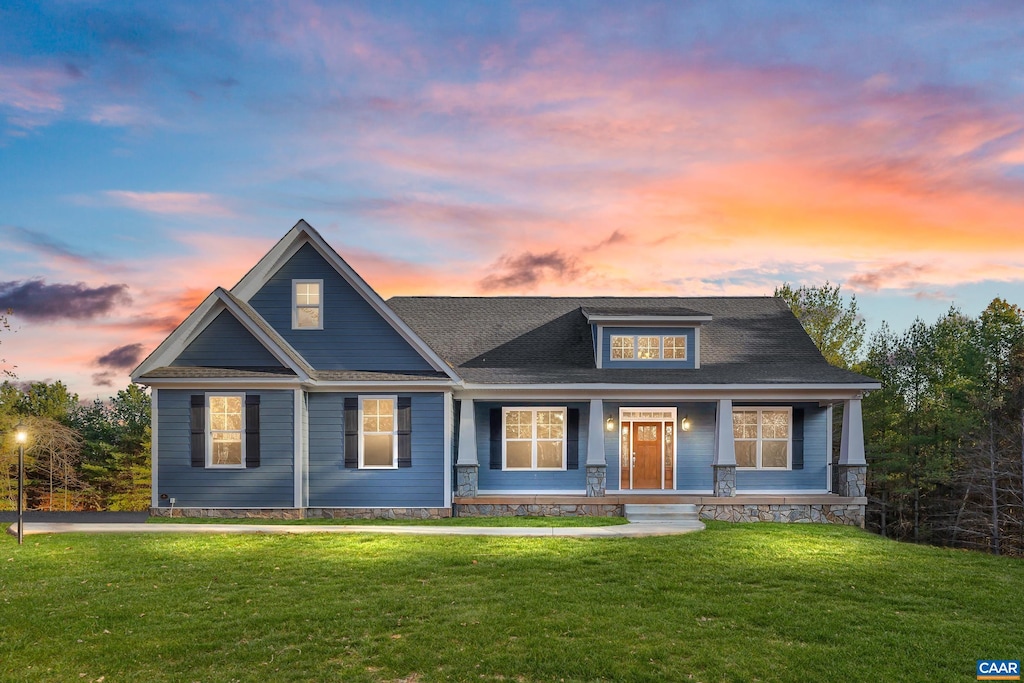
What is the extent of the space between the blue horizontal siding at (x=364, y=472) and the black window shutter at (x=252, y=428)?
1.25 meters

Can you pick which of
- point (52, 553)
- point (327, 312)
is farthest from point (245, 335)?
point (52, 553)

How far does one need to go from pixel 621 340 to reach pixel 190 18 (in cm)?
1367

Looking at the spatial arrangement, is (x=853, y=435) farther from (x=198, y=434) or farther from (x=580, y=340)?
(x=198, y=434)

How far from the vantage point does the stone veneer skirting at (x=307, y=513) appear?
1476 cm

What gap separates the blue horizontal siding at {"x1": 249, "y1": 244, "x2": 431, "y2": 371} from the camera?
51.8 feet

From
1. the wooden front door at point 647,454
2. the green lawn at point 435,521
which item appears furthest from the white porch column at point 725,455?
the green lawn at point 435,521

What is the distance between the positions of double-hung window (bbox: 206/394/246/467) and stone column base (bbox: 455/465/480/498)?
512 cm

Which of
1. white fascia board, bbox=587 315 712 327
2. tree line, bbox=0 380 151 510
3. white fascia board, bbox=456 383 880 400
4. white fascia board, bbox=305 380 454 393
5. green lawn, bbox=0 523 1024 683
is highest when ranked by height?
white fascia board, bbox=587 315 712 327

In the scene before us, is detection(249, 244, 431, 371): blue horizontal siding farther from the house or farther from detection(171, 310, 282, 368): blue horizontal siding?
detection(171, 310, 282, 368): blue horizontal siding

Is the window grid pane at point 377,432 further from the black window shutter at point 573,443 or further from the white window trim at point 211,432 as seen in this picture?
the black window shutter at point 573,443

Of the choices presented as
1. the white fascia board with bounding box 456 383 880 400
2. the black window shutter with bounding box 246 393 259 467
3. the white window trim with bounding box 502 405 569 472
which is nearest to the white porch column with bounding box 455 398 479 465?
the white fascia board with bounding box 456 383 880 400

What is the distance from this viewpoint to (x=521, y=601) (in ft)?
27.3

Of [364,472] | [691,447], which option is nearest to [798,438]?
[691,447]

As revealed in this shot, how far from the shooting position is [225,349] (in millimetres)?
15117
